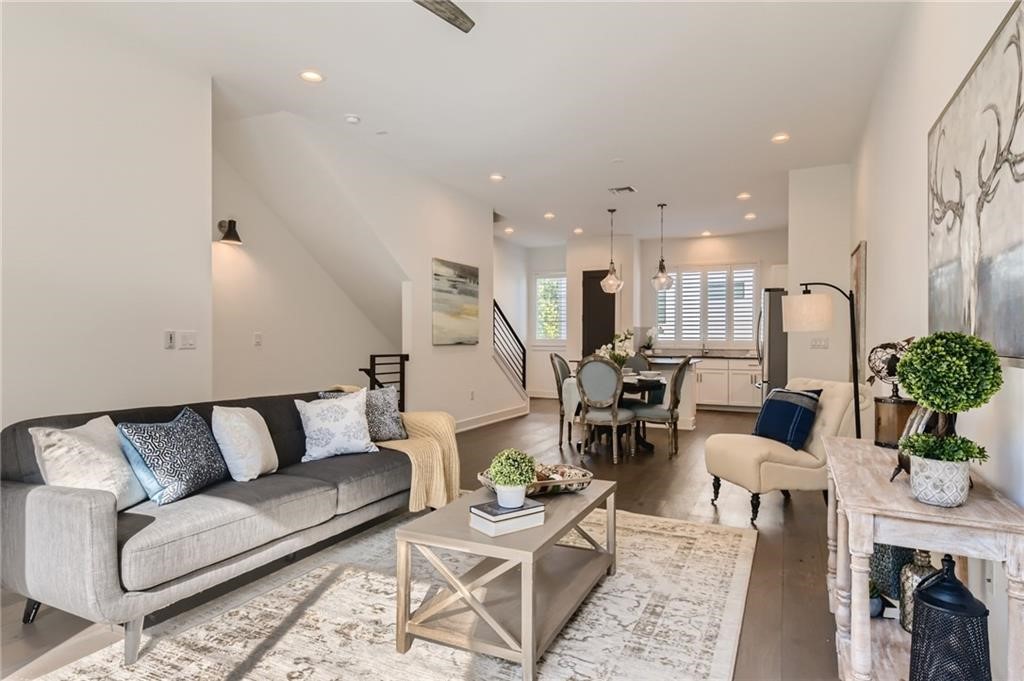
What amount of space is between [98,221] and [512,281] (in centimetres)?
774

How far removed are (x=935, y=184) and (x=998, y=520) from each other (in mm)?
1576

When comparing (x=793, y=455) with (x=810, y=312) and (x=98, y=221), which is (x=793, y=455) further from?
(x=98, y=221)

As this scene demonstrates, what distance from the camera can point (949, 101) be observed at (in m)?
2.12

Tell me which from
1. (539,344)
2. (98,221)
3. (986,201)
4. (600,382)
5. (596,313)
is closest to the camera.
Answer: (986,201)

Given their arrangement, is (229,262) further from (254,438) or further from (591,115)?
(591,115)

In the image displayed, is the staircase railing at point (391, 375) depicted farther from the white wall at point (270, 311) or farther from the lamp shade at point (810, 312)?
the lamp shade at point (810, 312)

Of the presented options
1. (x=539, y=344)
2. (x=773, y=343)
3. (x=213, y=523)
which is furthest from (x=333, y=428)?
(x=539, y=344)

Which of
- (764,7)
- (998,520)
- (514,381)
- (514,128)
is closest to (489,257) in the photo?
(514,381)

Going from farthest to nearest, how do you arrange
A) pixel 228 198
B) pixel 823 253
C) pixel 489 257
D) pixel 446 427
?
pixel 489 257 < pixel 823 253 < pixel 228 198 < pixel 446 427

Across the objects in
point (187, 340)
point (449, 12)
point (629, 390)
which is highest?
point (449, 12)

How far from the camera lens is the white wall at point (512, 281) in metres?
10.2

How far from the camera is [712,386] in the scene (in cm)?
903

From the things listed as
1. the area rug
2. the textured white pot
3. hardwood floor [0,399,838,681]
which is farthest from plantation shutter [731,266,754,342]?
the textured white pot

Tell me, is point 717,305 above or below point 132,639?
above
